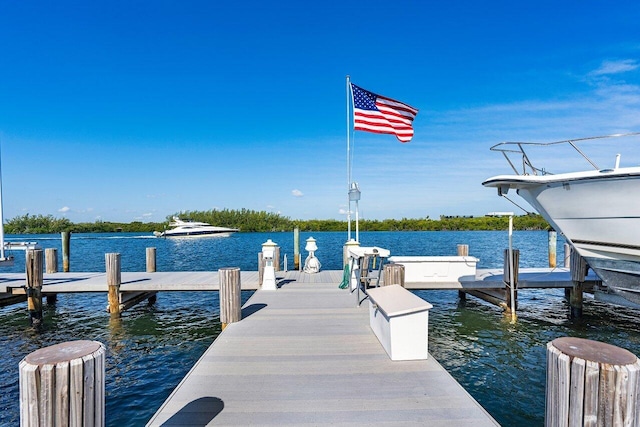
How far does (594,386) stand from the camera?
2287mm

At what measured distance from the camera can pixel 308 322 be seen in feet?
22.0

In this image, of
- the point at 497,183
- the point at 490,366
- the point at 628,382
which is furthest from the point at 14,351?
the point at 497,183

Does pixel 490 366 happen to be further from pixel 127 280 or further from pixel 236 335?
pixel 127 280

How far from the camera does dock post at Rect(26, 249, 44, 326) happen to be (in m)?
9.86

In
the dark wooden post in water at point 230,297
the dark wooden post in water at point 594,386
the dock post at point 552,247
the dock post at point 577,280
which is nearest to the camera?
the dark wooden post in water at point 594,386

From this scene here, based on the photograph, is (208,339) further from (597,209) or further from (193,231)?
(193,231)

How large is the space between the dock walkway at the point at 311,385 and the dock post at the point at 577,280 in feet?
23.3

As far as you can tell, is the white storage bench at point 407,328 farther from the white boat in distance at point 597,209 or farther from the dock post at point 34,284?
the dock post at point 34,284

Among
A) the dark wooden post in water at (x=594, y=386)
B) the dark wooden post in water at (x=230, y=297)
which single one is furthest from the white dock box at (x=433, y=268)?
the dark wooden post in water at (x=594, y=386)

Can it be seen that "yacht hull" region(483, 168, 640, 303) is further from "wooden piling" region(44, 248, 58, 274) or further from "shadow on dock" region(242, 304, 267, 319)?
"wooden piling" region(44, 248, 58, 274)

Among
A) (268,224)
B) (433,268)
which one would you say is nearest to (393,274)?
(433,268)

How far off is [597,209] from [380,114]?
580 centimetres

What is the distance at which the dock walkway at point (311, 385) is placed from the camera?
3.40 m

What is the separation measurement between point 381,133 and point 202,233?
59.8m
